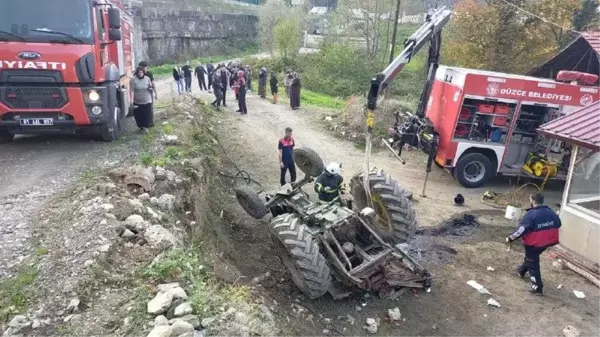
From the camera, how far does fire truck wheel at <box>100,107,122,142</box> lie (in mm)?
8242

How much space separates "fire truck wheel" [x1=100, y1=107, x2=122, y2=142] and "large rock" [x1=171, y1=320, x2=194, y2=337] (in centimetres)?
569

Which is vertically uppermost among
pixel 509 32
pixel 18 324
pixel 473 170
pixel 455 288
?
pixel 509 32

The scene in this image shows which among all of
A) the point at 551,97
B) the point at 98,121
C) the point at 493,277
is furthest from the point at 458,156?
the point at 98,121

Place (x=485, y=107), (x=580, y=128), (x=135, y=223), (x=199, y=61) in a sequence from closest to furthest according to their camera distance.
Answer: (x=135, y=223)
(x=580, y=128)
(x=485, y=107)
(x=199, y=61)

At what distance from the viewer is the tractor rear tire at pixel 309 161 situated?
9.16m

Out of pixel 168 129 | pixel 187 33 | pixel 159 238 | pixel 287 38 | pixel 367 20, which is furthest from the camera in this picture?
pixel 187 33

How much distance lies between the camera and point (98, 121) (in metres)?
7.74

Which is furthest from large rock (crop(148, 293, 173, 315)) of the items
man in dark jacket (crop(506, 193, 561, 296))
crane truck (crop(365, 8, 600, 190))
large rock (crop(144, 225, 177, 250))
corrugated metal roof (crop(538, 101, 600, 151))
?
crane truck (crop(365, 8, 600, 190))

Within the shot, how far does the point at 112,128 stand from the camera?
27.5ft

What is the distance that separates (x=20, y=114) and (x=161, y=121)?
3.77 metres

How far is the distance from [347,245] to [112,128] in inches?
203

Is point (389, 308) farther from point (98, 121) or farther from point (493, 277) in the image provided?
point (98, 121)

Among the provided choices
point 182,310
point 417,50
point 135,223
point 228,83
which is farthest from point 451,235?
point 228,83

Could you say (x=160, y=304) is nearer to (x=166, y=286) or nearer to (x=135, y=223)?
(x=166, y=286)
